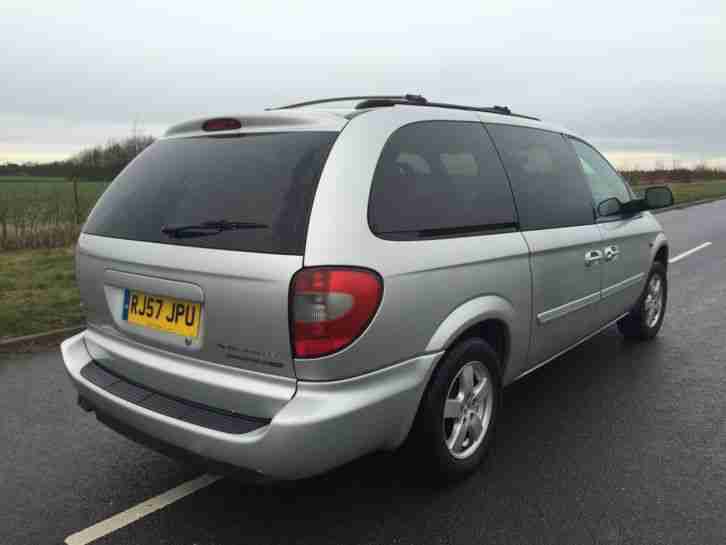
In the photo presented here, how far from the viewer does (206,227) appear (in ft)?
8.36

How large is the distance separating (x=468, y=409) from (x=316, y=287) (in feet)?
3.98

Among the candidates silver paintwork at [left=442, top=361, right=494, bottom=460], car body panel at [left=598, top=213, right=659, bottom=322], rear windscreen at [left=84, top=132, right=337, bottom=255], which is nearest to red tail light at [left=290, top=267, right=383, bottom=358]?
rear windscreen at [left=84, top=132, right=337, bottom=255]

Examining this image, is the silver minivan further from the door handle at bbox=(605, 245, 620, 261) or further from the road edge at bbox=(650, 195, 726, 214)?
the road edge at bbox=(650, 195, 726, 214)

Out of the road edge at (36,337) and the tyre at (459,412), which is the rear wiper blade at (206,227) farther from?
the road edge at (36,337)

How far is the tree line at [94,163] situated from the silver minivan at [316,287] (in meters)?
12.4

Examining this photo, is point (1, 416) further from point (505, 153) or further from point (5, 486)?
point (505, 153)

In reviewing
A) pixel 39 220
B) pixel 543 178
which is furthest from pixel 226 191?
pixel 39 220

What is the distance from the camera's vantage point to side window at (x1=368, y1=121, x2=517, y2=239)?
2578 millimetres

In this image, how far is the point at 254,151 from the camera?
8.68 feet

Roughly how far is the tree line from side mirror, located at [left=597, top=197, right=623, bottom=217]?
12.5 meters

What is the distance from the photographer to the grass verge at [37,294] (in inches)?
238

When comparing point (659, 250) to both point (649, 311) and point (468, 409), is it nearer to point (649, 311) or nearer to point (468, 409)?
point (649, 311)

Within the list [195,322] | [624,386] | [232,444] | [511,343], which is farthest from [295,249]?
[624,386]

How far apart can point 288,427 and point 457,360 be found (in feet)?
3.06
